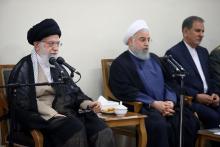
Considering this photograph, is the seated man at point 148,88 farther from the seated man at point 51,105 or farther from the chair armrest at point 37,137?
the chair armrest at point 37,137

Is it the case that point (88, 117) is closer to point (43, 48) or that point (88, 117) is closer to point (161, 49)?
point (43, 48)

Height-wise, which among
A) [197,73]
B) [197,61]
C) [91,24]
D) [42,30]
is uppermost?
[91,24]

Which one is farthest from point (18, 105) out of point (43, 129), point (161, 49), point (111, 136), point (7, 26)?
point (161, 49)

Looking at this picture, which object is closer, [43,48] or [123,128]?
[43,48]

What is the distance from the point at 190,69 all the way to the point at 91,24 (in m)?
1.15

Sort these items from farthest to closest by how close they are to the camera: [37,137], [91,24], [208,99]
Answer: [91,24], [208,99], [37,137]

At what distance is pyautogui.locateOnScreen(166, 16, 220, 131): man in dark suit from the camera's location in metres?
4.72

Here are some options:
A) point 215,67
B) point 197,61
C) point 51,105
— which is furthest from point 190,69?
point 51,105

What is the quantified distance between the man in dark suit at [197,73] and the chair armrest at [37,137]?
6.15ft

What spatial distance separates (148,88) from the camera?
14.8 feet

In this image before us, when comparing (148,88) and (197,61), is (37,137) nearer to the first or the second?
(148,88)

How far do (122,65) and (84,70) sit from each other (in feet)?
1.76

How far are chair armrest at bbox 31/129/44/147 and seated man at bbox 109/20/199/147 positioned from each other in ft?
3.67

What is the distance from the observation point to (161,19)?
554cm
